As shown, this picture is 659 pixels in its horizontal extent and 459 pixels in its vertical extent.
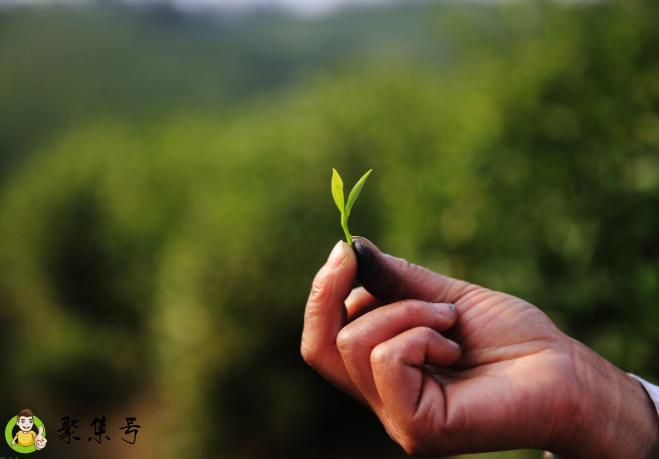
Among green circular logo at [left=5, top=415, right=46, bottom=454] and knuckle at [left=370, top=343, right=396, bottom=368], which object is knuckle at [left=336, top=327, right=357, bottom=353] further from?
green circular logo at [left=5, top=415, right=46, bottom=454]

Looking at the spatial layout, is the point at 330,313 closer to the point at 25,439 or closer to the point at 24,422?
the point at 24,422

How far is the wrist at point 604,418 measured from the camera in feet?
4.86

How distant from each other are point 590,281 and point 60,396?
7.61 m

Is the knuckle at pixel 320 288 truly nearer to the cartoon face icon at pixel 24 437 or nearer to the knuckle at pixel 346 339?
the knuckle at pixel 346 339

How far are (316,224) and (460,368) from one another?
429cm

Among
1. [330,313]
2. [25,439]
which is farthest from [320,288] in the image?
[25,439]

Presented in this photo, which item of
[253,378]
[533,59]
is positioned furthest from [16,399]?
[533,59]

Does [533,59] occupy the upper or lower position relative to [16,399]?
upper

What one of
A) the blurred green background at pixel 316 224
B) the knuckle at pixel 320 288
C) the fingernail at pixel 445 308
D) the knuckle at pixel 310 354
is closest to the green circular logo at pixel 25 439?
the knuckle at pixel 310 354

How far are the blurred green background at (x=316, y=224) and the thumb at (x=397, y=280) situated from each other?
112cm

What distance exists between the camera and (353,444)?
6.19m

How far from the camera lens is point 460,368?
A: 5.13ft

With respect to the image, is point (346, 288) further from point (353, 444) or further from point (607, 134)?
point (353, 444)

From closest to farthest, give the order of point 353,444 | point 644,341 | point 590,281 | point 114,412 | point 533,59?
point 644,341
point 590,281
point 533,59
point 353,444
point 114,412
